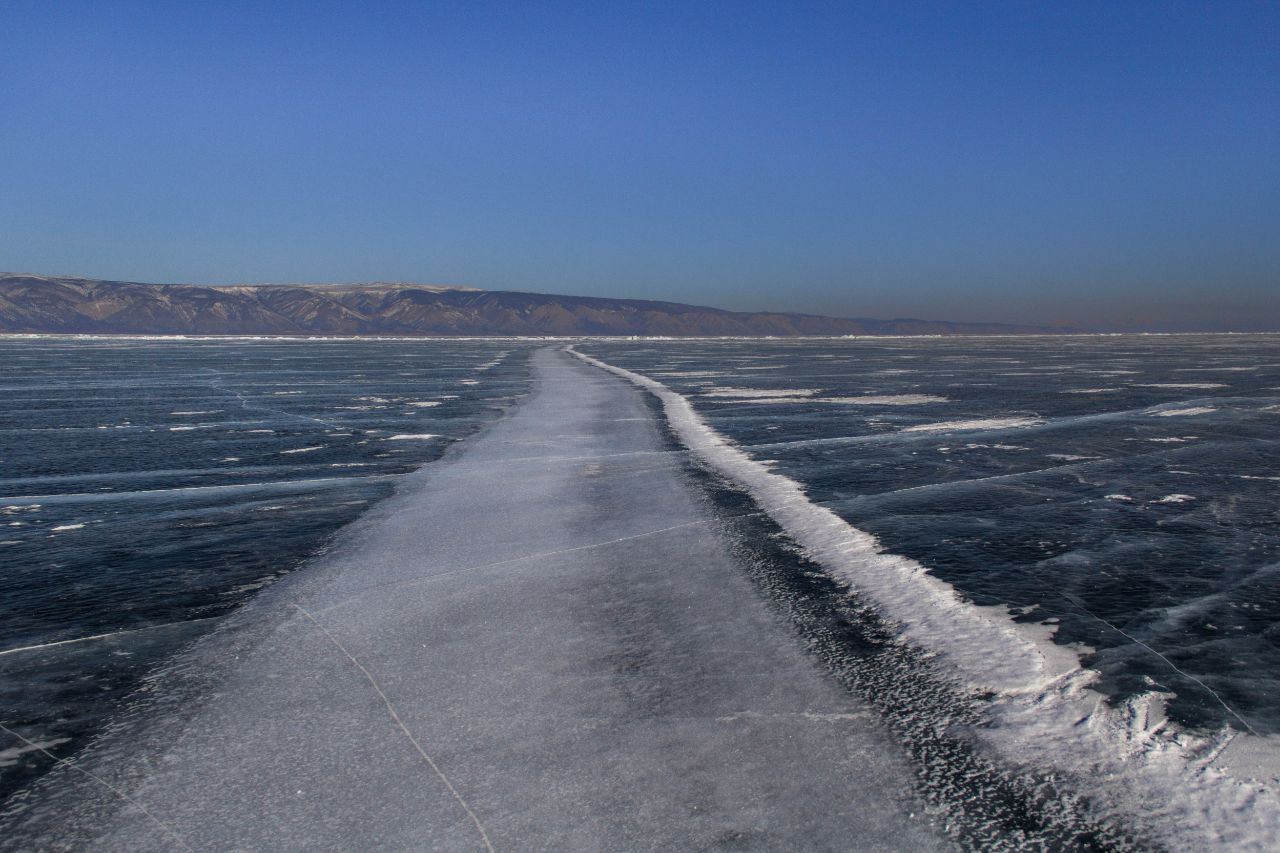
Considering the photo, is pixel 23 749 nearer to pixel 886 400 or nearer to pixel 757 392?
pixel 886 400

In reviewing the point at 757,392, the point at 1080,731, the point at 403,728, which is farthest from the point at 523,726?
the point at 757,392

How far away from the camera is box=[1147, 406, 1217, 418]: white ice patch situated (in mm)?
14156

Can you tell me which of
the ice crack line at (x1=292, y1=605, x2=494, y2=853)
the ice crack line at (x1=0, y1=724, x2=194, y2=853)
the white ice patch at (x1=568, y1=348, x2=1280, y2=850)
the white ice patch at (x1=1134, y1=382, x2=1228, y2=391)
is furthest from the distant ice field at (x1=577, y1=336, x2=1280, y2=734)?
the white ice patch at (x1=1134, y1=382, x2=1228, y2=391)

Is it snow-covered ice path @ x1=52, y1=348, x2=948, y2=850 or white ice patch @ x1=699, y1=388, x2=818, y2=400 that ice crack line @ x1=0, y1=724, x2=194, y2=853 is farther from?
white ice patch @ x1=699, y1=388, x2=818, y2=400

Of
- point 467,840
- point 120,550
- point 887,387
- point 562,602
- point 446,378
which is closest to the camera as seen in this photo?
point 467,840

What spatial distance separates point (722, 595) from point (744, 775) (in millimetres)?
1999

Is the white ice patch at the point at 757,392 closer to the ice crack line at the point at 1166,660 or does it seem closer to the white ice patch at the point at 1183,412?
the white ice patch at the point at 1183,412

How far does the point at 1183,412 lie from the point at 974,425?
4400 millimetres

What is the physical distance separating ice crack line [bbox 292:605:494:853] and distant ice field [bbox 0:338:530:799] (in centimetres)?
63

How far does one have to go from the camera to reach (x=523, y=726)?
319 centimetres

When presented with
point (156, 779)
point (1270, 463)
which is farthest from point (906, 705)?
point (1270, 463)

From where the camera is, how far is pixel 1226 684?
11.5 feet

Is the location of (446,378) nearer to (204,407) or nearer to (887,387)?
(204,407)

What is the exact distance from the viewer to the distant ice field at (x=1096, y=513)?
151 inches
